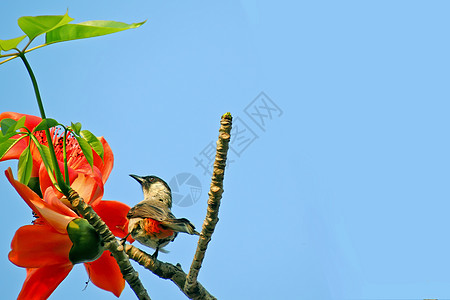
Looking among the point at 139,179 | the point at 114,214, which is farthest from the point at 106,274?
the point at 139,179

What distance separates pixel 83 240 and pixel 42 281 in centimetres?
10

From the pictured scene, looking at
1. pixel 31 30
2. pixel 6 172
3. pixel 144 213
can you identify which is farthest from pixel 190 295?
pixel 31 30

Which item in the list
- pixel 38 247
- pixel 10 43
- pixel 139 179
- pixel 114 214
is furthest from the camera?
pixel 139 179

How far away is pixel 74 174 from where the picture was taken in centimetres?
74

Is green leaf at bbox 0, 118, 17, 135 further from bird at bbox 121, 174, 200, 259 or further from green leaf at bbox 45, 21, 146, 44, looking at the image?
bird at bbox 121, 174, 200, 259

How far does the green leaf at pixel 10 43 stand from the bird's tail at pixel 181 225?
332 millimetres

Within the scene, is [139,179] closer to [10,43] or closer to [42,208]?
[42,208]

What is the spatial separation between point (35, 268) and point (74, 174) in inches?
5.6

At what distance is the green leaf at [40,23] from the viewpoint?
1.91ft

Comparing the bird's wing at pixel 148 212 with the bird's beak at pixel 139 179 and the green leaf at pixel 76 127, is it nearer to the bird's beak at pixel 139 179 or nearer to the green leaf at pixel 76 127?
the green leaf at pixel 76 127

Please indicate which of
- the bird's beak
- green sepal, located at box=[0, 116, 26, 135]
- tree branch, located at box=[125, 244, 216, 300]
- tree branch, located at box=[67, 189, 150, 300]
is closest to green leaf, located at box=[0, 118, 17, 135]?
green sepal, located at box=[0, 116, 26, 135]

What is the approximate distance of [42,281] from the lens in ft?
2.38

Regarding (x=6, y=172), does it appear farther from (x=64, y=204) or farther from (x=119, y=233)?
(x=119, y=233)

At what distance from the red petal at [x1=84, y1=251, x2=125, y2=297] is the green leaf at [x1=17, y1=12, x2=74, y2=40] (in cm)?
35
